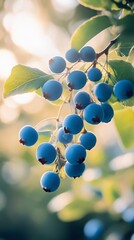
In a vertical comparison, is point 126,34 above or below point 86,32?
below

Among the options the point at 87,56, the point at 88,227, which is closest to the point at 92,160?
the point at 88,227

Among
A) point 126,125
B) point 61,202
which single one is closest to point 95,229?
point 61,202

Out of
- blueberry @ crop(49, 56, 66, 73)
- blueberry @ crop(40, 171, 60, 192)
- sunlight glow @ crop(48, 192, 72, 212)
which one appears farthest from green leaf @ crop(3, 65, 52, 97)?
sunlight glow @ crop(48, 192, 72, 212)

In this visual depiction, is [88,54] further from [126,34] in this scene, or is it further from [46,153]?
[46,153]

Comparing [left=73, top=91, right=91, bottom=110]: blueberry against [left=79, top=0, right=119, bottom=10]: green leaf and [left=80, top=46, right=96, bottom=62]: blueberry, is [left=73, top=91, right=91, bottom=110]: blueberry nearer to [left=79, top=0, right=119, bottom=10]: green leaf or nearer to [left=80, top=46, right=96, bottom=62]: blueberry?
[left=80, top=46, right=96, bottom=62]: blueberry

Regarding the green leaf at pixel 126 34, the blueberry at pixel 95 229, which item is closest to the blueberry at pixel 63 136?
the green leaf at pixel 126 34

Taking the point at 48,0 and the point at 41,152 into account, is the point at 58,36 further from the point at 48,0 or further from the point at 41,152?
the point at 41,152

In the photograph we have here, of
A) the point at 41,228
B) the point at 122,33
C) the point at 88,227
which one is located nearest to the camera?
the point at 122,33
